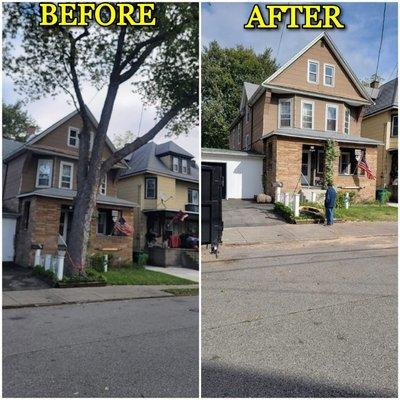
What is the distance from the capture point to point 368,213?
17.7ft

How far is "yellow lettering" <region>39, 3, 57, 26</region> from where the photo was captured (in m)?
1.59

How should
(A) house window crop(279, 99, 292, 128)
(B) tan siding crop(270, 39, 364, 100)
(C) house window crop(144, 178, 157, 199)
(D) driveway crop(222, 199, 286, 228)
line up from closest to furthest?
(C) house window crop(144, 178, 157, 199)
(D) driveway crop(222, 199, 286, 228)
(A) house window crop(279, 99, 292, 128)
(B) tan siding crop(270, 39, 364, 100)

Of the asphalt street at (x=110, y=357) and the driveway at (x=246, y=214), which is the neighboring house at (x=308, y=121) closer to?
the driveway at (x=246, y=214)

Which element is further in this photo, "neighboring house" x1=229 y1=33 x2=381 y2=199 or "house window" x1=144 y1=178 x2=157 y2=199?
"neighboring house" x1=229 y1=33 x2=381 y2=199

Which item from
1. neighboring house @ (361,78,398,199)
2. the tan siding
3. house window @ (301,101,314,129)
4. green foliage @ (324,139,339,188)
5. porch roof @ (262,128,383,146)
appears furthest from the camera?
the tan siding

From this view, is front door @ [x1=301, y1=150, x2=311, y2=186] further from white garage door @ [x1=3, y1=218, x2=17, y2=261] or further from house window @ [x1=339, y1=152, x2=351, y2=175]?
white garage door @ [x1=3, y1=218, x2=17, y2=261]

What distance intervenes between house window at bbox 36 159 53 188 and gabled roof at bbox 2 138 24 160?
107mm

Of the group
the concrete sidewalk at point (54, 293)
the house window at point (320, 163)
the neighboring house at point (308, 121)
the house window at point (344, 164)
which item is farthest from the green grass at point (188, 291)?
the house window at point (344, 164)

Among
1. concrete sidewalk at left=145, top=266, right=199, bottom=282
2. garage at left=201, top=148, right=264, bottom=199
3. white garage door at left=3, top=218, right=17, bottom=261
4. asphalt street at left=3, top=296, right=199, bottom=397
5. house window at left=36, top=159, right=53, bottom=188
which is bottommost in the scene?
asphalt street at left=3, top=296, right=199, bottom=397

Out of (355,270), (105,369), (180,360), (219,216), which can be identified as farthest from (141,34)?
(355,270)

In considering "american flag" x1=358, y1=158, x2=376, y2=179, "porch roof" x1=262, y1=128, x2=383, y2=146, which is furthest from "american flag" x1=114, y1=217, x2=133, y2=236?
"porch roof" x1=262, y1=128, x2=383, y2=146

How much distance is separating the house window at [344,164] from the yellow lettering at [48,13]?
5627 millimetres

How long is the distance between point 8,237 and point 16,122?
48 centimetres

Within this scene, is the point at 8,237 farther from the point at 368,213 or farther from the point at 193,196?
the point at 368,213
